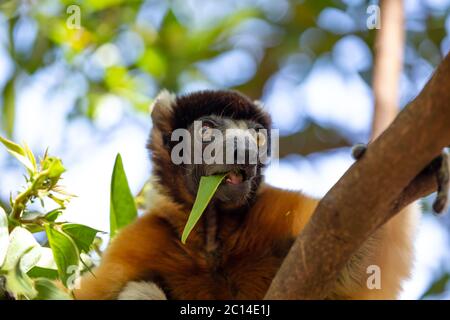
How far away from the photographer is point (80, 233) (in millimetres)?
4105

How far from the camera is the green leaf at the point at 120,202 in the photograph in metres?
5.14

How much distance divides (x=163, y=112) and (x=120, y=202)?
1229 millimetres

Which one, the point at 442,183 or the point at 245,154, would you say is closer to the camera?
the point at 442,183

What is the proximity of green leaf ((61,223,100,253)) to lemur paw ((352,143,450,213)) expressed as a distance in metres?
1.55

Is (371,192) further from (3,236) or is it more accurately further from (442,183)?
(3,236)

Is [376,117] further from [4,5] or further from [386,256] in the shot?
[4,5]

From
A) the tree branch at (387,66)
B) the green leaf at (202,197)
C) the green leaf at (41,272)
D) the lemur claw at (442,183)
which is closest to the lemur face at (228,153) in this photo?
the green leaf at (202,197)

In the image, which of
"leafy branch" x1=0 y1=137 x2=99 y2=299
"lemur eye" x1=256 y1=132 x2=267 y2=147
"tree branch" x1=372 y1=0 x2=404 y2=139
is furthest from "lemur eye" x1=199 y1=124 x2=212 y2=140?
"leafy branch" x1=0 y1=137 x2=99 y2=299

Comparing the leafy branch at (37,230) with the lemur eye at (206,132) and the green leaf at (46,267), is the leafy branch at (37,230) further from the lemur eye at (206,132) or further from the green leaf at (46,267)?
the lemur eye at (206,132)

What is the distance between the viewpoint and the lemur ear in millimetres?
6344

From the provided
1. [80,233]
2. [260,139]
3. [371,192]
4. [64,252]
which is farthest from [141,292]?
[371,192]

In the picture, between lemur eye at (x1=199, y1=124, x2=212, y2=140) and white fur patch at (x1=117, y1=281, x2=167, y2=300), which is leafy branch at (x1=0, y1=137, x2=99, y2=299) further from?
lemur eye at (x1=199, y1=124, x2=212, y2=140)

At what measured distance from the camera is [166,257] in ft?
19.0
